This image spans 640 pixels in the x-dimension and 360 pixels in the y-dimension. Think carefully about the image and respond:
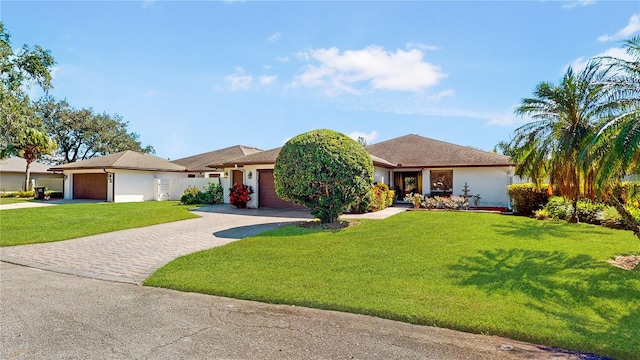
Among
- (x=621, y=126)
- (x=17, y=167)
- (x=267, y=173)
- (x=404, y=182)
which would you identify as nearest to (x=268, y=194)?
(x=267, y=173)

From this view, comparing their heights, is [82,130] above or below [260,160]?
above

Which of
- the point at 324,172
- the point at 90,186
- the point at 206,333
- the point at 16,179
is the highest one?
the point at 16,179

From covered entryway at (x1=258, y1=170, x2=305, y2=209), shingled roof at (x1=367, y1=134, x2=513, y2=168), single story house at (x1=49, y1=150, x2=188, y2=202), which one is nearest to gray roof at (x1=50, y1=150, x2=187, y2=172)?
single story house at (x1=49, y1=150, x2=188, y2=202)

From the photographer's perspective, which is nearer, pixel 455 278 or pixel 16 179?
pixel 455 278

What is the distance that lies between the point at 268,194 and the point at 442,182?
1168 cm

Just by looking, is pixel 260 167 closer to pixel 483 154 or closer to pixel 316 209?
pixel 316 209

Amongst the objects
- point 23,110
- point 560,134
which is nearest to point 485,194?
point 560,134

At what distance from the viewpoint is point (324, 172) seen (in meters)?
11.7

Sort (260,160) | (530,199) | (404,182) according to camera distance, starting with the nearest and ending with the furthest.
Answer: (530,199) → (260,160) → (404,182)

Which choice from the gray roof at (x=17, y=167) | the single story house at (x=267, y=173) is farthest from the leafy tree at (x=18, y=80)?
the gray roof at (x=17, y=167)

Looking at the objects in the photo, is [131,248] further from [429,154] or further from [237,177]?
[429,154]

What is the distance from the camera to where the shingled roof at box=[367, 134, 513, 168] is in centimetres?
1977

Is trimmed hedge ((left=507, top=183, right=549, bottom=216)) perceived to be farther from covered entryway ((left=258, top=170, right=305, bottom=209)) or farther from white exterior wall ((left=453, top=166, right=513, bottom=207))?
covered entryway ((left=258, top=170, right=305, bottom=209))

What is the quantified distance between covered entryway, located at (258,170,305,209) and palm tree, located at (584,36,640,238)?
14.3 m
